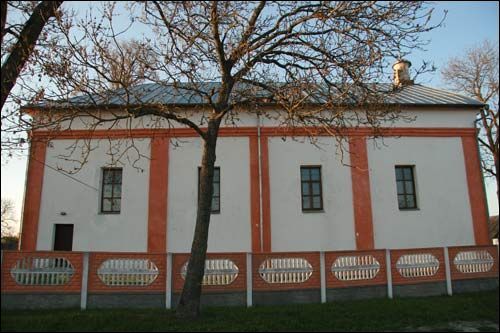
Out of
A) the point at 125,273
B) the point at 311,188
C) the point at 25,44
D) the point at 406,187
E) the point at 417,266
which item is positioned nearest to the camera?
the point at 25,44

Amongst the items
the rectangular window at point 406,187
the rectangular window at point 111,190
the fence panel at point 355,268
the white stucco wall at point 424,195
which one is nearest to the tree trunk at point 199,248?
the fence panel at point 355,268

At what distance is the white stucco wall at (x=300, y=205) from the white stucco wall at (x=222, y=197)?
3.36ft

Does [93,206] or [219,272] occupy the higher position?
[93,206]

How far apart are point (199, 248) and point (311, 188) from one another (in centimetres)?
754

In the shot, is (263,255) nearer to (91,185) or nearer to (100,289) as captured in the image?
(100,289)

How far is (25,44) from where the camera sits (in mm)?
7457

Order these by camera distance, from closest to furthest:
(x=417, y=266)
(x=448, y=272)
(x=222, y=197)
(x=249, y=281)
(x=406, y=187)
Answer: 1. (x=249, y=281)
2. (x=417, y=266)
3. (x=448, y=272)
4. (x=222, y=197)
5. (x=406, y=187)

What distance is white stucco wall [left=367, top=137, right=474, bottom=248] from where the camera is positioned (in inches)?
556

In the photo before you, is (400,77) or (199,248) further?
(400,77)

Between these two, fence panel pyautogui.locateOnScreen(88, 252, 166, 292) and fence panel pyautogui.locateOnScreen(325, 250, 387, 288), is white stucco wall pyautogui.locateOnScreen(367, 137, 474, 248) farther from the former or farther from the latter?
fence panel pyautogui.locateOnScreen(88, 252, 166, 292)

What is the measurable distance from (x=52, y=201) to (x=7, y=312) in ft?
22.6

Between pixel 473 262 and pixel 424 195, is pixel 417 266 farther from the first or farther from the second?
pixel 424 195

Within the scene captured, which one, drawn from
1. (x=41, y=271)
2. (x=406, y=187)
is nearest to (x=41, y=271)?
(x=41, y=271)

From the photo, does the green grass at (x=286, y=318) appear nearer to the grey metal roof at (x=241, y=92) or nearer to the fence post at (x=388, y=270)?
the fence post at (x=388, y=270)
